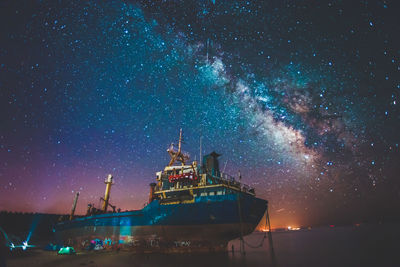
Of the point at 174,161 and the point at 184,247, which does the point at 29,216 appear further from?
the point at 184,247

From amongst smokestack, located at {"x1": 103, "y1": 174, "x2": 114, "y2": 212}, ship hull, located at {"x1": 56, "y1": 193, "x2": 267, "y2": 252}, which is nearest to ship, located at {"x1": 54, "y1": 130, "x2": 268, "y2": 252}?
ship hull, located at {"x1": 56, "y1": 193, "x2": 267, "y2": 252}

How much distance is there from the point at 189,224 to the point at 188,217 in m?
0.72

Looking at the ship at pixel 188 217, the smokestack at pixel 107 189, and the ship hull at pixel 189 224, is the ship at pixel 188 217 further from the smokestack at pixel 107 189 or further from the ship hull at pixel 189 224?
the smokestack at pixel 107 189

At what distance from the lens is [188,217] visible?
2020cm

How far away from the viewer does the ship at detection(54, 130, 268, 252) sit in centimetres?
1941

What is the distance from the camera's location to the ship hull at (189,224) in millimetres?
19219

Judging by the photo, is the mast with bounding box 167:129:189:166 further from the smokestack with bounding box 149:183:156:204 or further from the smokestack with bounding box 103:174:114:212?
the smokestack with bounding box 103:174:114:212

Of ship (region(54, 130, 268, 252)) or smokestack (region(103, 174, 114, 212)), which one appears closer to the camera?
ship (region(54, 130, 268, 252))

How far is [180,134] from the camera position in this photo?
33906 millimetres

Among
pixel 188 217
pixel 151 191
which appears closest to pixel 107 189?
pixel 151 191

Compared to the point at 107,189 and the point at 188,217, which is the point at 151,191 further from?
the point at 107,189

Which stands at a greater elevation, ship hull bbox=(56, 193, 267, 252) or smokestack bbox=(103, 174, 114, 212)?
smokestack bbox=(103, 174, 114, 212)

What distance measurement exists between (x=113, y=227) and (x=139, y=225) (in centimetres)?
516

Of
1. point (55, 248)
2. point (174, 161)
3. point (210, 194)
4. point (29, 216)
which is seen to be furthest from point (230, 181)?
point (29, 216)
